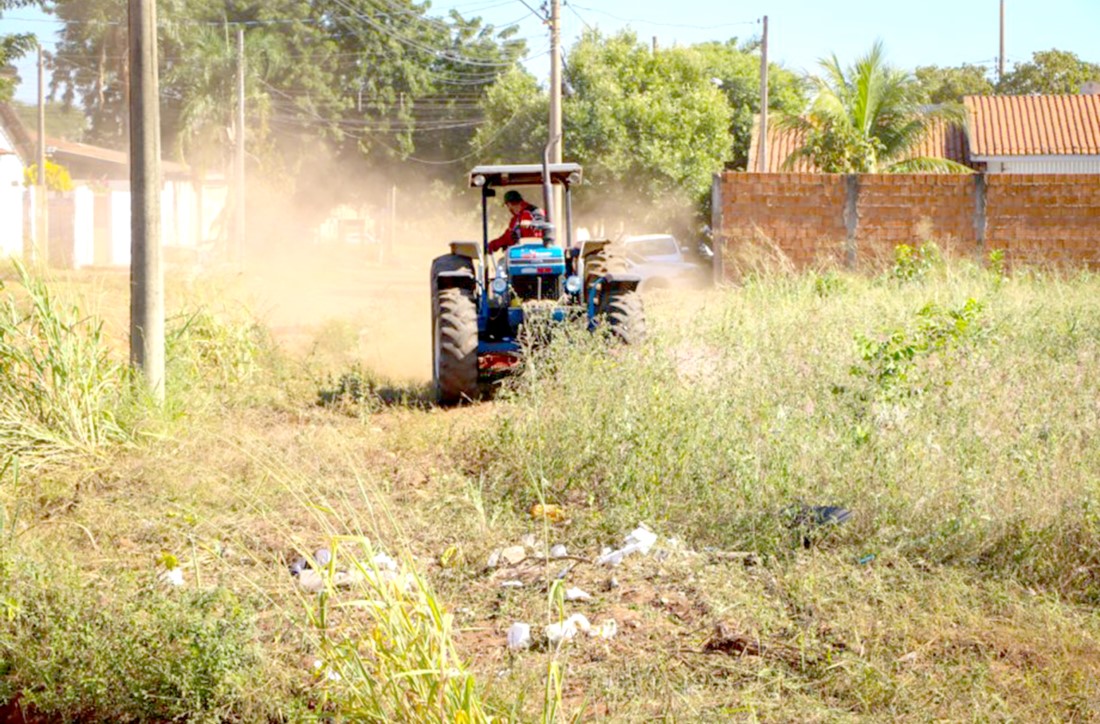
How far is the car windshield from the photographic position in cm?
2488

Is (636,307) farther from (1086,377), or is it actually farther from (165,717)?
(165,717)

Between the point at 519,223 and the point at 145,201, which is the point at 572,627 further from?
the point at 519,223

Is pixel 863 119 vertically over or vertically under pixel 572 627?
over

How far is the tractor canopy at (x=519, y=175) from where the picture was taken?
39.7ft

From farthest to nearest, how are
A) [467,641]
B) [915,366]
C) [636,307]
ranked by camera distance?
1. [636,307]
2. [915,366]
3. [467,641]

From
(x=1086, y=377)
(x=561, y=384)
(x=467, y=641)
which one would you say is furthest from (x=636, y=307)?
(x=467, y=641)

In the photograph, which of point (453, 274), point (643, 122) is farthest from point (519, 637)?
point (643, 122)

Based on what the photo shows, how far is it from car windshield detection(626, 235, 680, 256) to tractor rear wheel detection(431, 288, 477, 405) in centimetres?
1365

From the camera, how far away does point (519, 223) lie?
1218 cm

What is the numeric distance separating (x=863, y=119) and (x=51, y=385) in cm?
1964

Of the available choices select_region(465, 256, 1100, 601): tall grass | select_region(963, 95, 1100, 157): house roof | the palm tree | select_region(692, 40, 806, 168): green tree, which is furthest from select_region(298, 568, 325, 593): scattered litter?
select_region(692, 40, 806, 168): green tree

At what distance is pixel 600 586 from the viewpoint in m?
6.16

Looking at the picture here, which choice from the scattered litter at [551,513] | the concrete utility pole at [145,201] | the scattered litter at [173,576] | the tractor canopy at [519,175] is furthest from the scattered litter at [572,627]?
the tractor canopy at [519,175]

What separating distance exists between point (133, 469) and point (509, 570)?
3181mm
